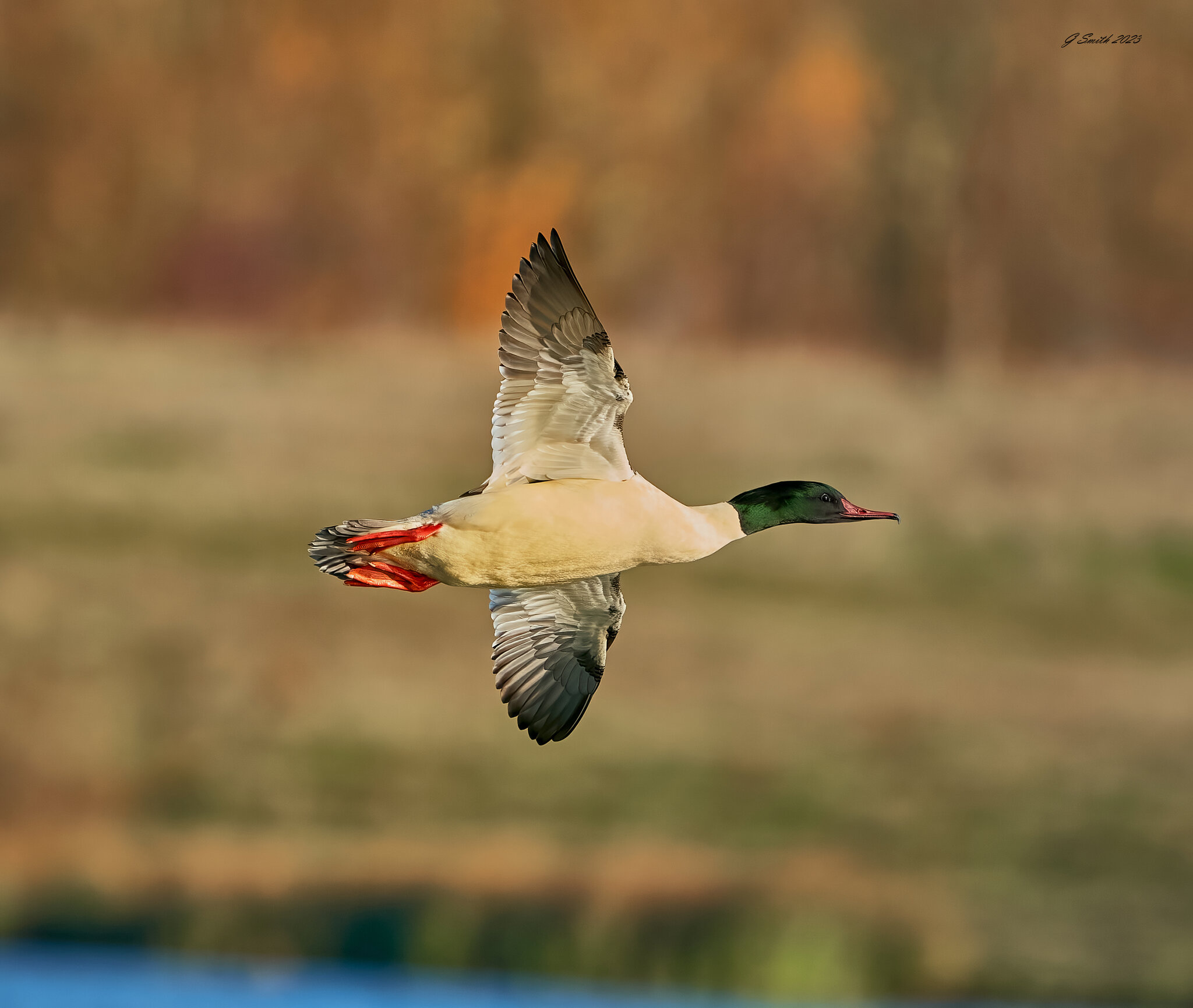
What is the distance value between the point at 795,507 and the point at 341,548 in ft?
5.31

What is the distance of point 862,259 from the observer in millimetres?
17375

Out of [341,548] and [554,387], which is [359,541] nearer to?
[341,548]

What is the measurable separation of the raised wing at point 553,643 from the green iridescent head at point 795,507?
0.58 metres

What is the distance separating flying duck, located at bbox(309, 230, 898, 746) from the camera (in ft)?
14.3

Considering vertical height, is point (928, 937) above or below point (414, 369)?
below

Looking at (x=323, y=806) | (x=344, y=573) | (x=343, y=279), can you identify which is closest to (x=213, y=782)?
(x=323, y=806)

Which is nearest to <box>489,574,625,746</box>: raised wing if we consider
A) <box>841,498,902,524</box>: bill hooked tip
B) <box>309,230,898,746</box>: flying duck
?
<box>309,230,898,746</box>: flying duck

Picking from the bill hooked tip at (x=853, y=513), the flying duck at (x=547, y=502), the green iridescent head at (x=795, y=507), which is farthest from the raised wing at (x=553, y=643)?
the bill hooked tip at (x=853, y=513)

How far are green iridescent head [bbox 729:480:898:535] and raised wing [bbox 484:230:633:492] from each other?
53 cm

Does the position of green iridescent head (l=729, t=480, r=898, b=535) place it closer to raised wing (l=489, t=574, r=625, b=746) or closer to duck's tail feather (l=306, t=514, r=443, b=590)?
raised wing (l=489, t=574, r=625, b=746)

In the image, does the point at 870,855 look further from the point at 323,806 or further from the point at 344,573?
the point at 344,573

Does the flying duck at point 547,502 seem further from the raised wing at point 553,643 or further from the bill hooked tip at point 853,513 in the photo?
the bill hooked tip at point 853,513

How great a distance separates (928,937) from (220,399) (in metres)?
11.5

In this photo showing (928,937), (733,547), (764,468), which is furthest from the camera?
(733,547)
